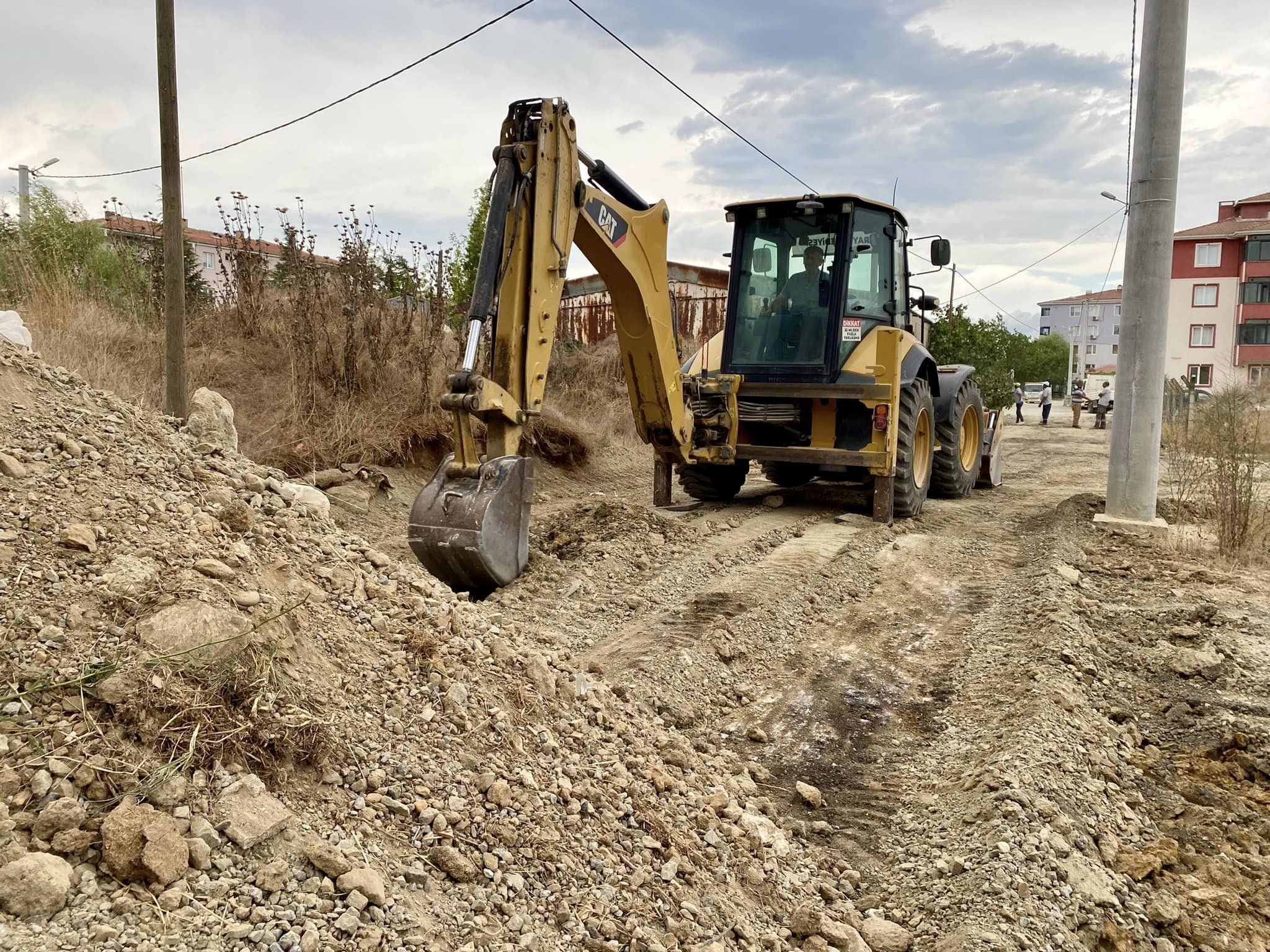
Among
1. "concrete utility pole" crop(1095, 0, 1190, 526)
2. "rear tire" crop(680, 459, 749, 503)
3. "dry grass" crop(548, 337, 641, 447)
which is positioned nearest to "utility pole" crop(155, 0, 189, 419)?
"rear tire" crop(680, 459, 749, 503)

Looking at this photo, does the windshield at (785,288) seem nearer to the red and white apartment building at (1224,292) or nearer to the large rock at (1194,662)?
the large rock at (1194,662)

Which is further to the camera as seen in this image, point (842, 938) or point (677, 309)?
point (677, 309)

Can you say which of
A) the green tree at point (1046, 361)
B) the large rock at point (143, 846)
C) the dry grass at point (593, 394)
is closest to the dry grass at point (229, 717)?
the large rock at point (143, 846)

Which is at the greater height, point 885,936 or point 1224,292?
point 1224,292

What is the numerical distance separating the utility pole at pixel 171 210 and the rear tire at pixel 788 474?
232 inches

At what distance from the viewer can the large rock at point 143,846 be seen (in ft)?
6.27

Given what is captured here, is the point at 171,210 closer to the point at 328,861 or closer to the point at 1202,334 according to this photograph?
the point at 328,861

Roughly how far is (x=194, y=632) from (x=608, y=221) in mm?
4560

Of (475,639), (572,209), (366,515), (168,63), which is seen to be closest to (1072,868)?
(475,639)

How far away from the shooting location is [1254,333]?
46156 millimetres

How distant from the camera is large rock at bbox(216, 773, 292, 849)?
6.90 feet

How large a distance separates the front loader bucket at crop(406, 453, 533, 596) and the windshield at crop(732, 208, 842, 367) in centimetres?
429

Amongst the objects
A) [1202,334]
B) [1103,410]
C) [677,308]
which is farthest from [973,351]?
[1202,334]

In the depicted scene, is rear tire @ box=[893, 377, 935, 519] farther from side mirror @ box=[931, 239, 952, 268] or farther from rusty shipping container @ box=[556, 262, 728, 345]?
rusty shipping container @ box=[556, 262, 728, 345]
